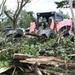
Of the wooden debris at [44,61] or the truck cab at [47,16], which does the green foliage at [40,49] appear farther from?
the truck cab at [47,16]

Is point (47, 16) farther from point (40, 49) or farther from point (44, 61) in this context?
point (44, 61)

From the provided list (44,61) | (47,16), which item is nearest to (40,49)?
(44,61)

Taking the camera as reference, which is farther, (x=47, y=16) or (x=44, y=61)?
(x=47, y=16)

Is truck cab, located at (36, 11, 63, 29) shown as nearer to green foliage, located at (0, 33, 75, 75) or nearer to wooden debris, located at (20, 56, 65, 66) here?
green foliage, located at (0, 33, 75, 75)

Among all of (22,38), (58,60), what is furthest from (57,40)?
(58,60)

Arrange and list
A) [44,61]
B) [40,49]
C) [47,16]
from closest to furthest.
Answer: [44,61] < [40,49] < [47,16]

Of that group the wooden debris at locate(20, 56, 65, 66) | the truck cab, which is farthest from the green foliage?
the truck cab

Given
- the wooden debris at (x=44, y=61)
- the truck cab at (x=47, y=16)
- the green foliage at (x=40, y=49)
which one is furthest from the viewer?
the truck cab at (x=47, y=16)

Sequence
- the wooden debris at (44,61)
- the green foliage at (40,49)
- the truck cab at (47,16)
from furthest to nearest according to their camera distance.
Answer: the truck cab at (47,16) → the green foliage at (40,49) → the wooden debris at (44,61)

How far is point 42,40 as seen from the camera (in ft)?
29.2

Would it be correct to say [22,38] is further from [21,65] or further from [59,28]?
[21,65]

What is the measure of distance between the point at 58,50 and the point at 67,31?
11.0ft

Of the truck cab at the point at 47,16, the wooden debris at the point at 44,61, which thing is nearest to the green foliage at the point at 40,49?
the wooden debris at the point at 44,61

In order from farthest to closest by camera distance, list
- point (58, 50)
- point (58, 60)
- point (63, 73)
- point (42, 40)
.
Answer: point (42, 40) → point (58, 50) → point (58, 60) → point (63, 73)
